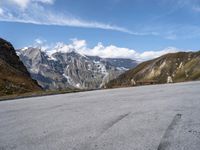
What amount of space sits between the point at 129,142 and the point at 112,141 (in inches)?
16.1

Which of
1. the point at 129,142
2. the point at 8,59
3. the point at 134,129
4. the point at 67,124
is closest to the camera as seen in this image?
the point at 129,142

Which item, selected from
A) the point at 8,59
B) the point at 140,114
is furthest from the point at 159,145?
the point at 8,59

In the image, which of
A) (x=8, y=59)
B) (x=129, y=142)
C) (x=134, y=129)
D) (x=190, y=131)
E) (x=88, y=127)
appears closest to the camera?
(x=129, y=142)

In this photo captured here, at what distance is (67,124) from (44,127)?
748 mm

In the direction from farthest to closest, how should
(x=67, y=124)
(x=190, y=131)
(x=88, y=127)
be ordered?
(x=67, y=124), (x=88, y=127), (x=190, y=131)

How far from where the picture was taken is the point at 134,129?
30.7 feet

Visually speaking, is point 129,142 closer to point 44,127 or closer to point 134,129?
point 134,129

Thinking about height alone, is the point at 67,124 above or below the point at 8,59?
below

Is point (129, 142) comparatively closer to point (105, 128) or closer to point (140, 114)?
point (105, 128)

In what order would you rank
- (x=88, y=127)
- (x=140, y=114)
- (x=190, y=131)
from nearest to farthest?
(x=190, y=131) < (x=88, y=127) < (x=140, y=114)

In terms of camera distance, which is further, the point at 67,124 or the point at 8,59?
the point at 8,59

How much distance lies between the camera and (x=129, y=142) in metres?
7.75

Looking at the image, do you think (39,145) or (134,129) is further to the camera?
(134,129)

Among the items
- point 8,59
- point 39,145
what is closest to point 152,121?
point 39,145
